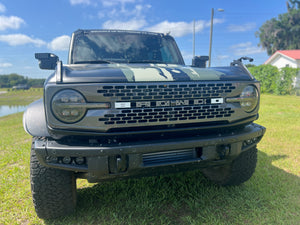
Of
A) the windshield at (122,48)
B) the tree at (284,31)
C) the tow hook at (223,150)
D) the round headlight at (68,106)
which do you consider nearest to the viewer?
the round headlight at (68,106)

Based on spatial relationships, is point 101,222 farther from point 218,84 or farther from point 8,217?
point 218,84

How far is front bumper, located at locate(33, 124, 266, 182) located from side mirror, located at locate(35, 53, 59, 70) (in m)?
1.54

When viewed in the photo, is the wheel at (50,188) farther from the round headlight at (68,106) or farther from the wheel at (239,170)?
the wheel at (239,170)

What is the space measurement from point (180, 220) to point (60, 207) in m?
1.21

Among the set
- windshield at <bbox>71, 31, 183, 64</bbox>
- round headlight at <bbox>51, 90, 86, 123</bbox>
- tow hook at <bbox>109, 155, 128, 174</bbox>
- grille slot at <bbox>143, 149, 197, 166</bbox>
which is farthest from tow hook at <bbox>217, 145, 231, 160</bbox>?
windshield at <bbox>71, 31, 183, 64</bbox>

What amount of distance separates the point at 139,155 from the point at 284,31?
183ft

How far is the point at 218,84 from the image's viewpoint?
210 centimetres

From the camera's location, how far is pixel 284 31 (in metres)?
47.4

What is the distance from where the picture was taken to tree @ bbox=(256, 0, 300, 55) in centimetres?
4653

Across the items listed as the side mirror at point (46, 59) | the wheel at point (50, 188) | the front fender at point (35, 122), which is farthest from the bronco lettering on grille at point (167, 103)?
the side mirror at point (46, 59)

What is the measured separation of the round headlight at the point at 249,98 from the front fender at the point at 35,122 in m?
1.79

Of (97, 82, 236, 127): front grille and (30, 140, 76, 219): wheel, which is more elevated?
(97, 82, 236, 127): front grille

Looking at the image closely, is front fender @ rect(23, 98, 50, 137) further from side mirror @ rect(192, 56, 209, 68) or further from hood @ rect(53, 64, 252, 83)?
side mirror @ rect(192, 56, 209, 68)

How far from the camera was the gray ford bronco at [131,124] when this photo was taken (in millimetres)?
1804
